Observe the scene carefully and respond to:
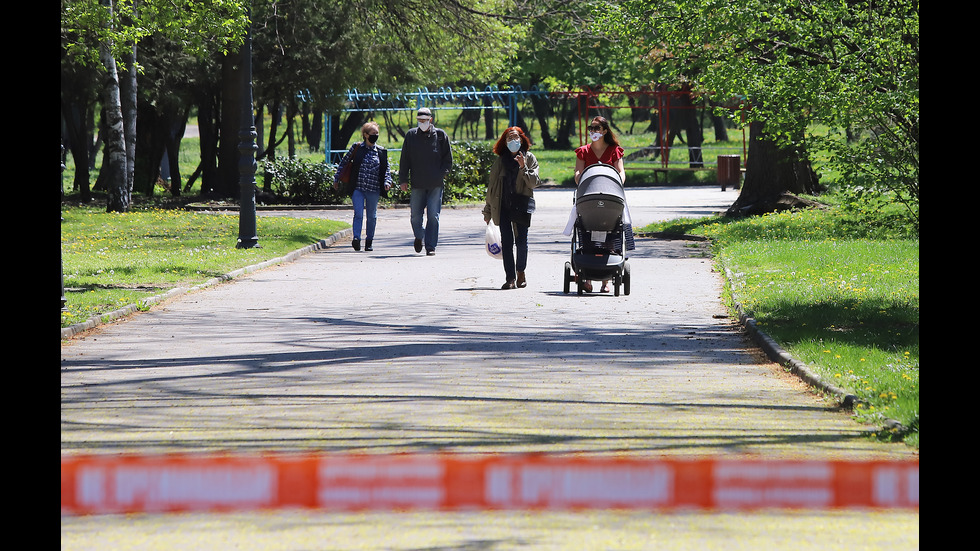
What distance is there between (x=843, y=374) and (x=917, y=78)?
5.35 metres

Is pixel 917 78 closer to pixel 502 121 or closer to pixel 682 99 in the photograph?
pixel 682 99

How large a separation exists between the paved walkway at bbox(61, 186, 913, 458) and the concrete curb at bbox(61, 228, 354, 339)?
5.5 inches

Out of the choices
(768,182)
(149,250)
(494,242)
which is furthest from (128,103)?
(494,242)

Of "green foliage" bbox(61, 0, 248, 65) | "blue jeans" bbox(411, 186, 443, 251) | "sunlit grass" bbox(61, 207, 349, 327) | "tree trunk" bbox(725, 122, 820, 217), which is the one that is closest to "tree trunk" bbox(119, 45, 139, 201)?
"sunlit grass" bbox(61, 207, 349, 327)

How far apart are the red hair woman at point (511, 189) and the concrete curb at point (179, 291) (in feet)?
11.8

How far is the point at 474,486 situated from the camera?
208 inches

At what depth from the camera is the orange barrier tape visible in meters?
5.01

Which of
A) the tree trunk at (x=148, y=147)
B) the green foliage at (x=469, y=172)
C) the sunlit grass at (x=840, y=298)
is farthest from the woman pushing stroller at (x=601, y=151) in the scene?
the tree trunk at (x=148, y=147)

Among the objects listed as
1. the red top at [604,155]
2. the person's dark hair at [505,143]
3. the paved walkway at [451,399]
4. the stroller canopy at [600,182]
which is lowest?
the paved walkway at [451,399]

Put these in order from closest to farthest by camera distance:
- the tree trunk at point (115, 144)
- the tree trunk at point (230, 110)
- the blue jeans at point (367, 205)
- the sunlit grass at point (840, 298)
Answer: the sunlit grass at point (840, 298), the blue jeans at point (367, 205), the tree trunk at point (115, 144), the tree trunk at point (230, 110)

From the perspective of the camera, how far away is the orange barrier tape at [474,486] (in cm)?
501

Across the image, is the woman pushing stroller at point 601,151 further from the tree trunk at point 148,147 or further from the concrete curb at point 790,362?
the tree trunk at point 148,147

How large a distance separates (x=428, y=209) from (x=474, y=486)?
1311 cm
